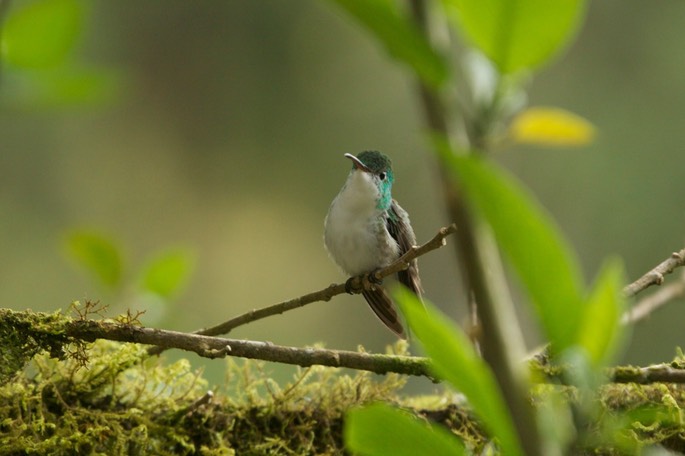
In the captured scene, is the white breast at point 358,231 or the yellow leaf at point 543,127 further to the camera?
the white breast at point 358,231

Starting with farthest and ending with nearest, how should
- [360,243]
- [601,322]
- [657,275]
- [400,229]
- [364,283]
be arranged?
1. [400,229]
2. [360,243]
3. [364,283]
4. [657,275]
5. [601,322]

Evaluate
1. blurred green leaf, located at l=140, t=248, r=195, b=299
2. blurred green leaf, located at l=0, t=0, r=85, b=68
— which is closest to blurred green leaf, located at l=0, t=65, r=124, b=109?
blurred green leaf, located at l=0, t=0, r=85, b=68

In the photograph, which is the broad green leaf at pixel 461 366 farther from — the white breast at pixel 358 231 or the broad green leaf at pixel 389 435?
the white breast at pixel 358 231

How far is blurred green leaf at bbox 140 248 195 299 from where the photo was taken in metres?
2.64

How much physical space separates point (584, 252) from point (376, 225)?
9.57m

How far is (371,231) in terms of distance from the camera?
4375mm

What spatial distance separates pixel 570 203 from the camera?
14.6m

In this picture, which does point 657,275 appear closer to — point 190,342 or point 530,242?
point 190,342

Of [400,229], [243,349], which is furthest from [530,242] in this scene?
[400,229]

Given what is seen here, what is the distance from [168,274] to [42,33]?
1348mm

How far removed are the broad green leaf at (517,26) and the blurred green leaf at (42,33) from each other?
0.76 meters

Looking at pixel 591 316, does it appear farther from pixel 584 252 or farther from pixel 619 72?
pixel 619 72

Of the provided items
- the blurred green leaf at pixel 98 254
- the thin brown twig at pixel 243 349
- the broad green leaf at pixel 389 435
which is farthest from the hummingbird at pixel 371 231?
the broad green leaf at pixel 389 435

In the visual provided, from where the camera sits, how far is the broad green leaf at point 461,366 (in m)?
0.72
